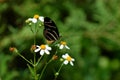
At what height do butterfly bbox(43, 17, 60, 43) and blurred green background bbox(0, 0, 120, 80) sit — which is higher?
butterfly bbox(43, 17, 60, 43)

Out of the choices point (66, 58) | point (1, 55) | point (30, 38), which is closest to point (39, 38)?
point (30, 38)

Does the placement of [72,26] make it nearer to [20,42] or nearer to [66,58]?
[20,42]

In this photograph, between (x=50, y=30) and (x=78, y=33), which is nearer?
(x=50, y=30)

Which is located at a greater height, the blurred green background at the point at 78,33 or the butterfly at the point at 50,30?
A: the butterfly at the point at 50,30

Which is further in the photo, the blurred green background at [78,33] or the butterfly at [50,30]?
the blurred green background at [78,33]

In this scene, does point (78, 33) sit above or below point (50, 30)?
below
